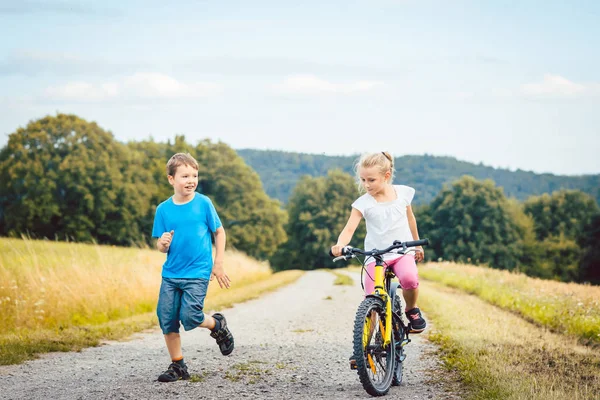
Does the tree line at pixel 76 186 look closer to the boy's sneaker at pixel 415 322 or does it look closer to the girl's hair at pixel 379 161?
the boy's sneaker at pixel 415 322

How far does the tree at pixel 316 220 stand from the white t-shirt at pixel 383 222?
220 feet

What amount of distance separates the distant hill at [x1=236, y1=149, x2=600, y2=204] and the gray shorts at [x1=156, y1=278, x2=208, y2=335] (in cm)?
14400

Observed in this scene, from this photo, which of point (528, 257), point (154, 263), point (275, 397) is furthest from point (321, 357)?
point (528, 257)

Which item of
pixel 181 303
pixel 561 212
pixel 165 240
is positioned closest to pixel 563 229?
pixel 561 212

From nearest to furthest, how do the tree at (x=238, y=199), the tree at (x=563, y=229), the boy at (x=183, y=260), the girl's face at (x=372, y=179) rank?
the girl's face at (x=372, y=179) → the boy at (x=183, y=260) → the tree at (x=238, y=199) → the tree at (x=563, y=229)

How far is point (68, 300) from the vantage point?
11.2 meters

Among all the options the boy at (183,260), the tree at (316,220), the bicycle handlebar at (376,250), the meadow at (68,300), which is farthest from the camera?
the tree at (316,220)

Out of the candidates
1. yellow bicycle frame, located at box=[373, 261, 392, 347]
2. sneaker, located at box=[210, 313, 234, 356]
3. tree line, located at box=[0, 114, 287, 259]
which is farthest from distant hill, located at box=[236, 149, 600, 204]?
yellow bicycle frame, located at box=[373, 261, 392, 347]

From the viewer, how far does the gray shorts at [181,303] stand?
589cm

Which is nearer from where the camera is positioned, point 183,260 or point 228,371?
point 183,260

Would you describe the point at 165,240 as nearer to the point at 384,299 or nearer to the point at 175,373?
the point at 175,373

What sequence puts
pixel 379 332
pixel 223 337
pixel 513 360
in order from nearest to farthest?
pixel 379 332 → pixel 223 337 → pixel 513 360

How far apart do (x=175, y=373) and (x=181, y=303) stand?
2.17 feet

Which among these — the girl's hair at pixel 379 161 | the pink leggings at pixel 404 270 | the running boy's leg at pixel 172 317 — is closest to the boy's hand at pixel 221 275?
the running boy's leg at pixel 172 317
